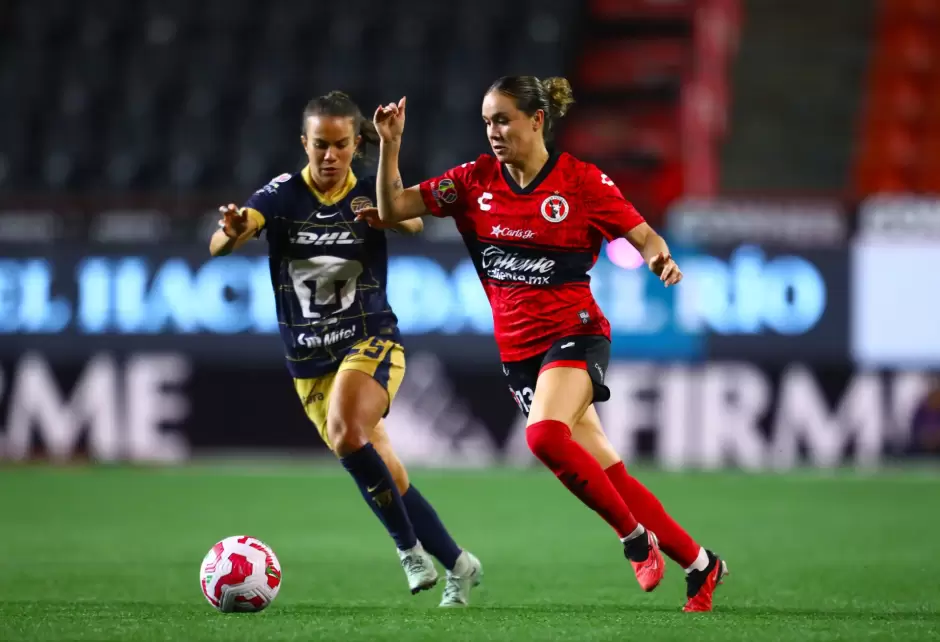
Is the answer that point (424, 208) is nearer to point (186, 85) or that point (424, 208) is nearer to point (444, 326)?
point (444, 326)

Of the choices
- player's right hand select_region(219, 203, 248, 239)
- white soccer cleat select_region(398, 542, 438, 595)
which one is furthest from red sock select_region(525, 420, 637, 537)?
player's right hand select_region(219, 203, 248, 239)

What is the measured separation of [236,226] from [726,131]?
11918 mm

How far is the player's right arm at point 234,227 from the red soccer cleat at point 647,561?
184 centimetres

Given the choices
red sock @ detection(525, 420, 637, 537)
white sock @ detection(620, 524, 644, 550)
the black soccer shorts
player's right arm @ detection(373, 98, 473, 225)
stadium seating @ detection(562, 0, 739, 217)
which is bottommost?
white sock @ detection(620, 524, 644, 550)

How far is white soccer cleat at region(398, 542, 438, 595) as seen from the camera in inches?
219

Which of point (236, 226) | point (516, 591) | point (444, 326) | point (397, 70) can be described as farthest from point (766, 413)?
point (236, 226)

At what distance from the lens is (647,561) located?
5164 mm

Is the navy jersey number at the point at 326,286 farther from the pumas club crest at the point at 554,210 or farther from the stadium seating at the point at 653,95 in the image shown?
the stadium seating at the point at 653,95

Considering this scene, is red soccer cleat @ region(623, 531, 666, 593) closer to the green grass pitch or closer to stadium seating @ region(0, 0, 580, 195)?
the green grass pitch

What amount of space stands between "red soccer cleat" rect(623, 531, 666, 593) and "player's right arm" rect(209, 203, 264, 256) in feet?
6.04

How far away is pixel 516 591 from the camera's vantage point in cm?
608

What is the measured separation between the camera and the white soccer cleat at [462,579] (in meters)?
5.72

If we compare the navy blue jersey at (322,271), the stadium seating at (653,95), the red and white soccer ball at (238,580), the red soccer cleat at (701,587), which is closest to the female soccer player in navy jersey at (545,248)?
the red soccer cleat at (701,587)

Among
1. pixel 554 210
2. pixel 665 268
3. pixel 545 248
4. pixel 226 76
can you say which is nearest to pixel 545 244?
pixel 545 248
